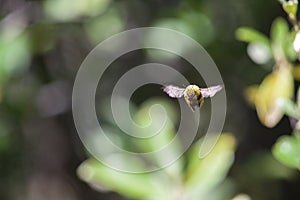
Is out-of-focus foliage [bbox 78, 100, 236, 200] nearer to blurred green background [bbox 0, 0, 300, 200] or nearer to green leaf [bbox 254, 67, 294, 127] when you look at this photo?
green leaf [bbox 254, 67, 294, 127]

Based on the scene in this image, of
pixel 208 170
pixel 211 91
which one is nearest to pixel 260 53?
pixel 208 170

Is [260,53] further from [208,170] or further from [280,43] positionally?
[208,170]

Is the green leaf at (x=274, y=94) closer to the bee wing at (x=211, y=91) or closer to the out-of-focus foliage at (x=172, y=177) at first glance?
the out-of-focus foliage at (x=172, y=177)

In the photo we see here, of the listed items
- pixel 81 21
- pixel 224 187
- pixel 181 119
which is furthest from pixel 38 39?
pixel 224 187

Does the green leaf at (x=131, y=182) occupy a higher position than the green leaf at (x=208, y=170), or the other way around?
the green leaf at (x=208, y=170)

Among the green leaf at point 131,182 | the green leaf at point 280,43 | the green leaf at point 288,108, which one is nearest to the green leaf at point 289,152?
the green leaf at point 288,108

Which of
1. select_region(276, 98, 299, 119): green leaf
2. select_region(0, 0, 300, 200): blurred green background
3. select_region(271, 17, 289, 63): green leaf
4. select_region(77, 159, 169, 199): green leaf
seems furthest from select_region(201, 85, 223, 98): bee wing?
select_region(0, 0, 300, 200): blurred green background
